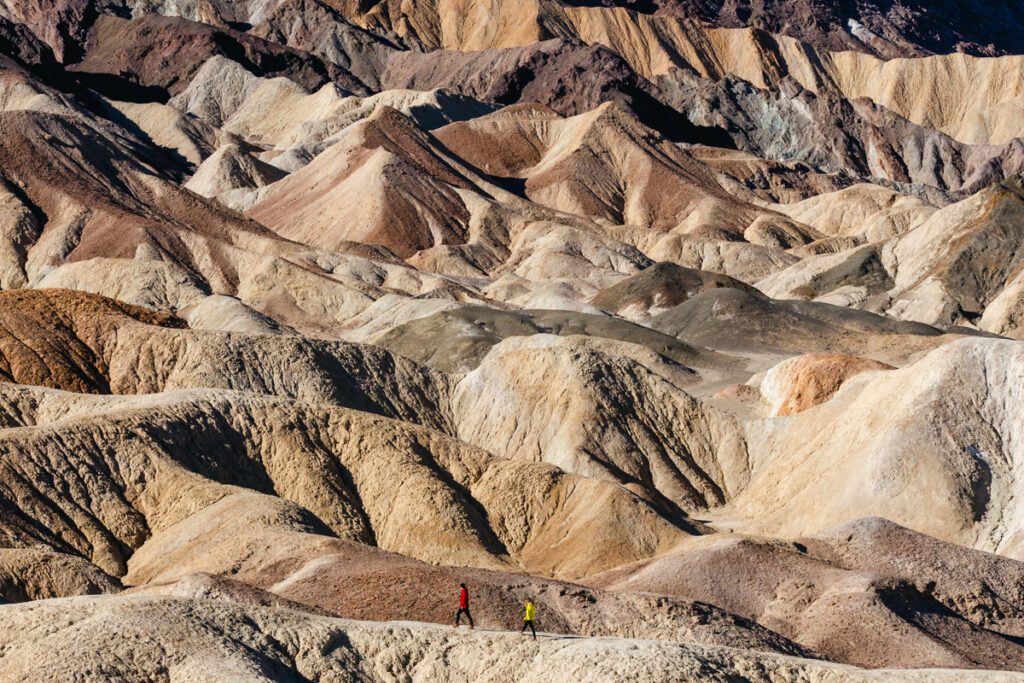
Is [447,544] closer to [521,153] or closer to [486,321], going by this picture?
[486,321]

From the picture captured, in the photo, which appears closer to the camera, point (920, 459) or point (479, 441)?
point (920, 459)

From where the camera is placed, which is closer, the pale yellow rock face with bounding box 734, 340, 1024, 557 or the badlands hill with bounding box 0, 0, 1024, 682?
the badlands hill with bounding box 0, 0, 1024, 682

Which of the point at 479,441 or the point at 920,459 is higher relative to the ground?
the point at 920,459

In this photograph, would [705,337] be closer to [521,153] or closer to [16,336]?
[16,336]

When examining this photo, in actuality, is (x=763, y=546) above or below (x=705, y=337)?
above

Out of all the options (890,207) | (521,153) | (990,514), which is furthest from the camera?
→ (521,153)

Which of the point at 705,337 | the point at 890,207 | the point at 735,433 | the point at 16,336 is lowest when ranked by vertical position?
the point at 890,207

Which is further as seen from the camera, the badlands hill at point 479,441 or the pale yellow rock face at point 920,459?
the pale yellow rock face at point 920,459

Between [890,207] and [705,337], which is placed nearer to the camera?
[705,337]

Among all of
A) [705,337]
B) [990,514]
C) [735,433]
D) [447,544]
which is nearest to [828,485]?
[990,514]

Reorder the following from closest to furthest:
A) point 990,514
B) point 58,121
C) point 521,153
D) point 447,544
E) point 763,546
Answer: point 763,546
point 447,544
point 990,514
point 58,121
point 521,153
